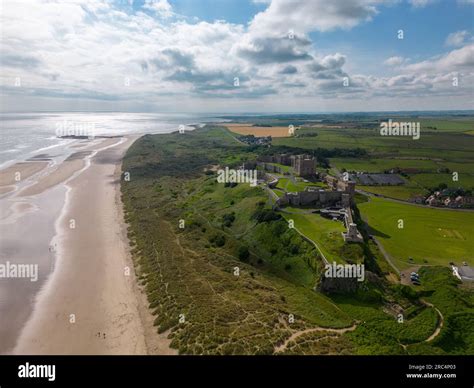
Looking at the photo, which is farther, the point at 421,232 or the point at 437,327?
the point at 421,232

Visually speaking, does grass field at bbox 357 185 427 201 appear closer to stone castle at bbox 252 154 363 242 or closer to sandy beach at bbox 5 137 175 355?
stone castle at bbox 252 154 363 242

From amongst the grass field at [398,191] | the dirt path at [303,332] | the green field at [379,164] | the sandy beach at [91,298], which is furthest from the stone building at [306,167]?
the dirt path at [303,332]

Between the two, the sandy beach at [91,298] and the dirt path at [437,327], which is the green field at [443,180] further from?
the sandy beach at [91,298]

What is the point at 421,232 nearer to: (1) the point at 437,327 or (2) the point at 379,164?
(1) the point at 437,327

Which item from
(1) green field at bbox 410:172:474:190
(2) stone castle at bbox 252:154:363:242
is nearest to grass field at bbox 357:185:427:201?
(1) green field at bbox 410:172:474:190

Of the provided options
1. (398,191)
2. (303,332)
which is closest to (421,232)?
(398,191)
